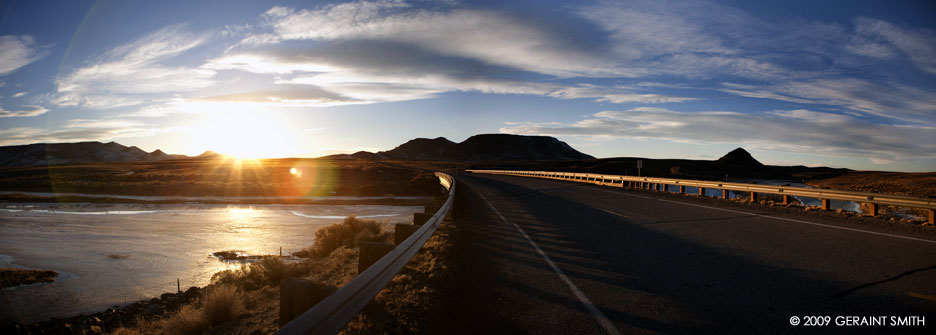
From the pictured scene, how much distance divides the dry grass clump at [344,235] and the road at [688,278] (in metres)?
4.95

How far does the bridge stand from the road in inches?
0.7

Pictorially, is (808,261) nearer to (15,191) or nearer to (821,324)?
(821,324)

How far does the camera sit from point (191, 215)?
2959cm

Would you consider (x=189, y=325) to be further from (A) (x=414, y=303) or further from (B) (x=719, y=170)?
(B) (x=719, y=170)

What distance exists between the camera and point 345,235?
50.5 ft

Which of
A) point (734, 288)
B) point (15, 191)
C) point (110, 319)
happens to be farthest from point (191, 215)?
point (15, 191)

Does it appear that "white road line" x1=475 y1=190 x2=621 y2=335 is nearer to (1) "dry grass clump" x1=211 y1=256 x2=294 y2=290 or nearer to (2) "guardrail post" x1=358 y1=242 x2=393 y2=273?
(2) "guardrail post" x1=358 y1=242 x2=393 y2=273

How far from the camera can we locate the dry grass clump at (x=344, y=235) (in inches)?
556

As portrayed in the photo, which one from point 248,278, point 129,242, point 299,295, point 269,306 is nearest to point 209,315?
point 269,306

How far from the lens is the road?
4.21 metres

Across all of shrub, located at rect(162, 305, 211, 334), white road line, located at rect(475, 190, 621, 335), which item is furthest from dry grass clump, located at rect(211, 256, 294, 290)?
white road line, located at rect(475, 190, 621, 335)

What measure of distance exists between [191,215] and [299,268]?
77.8ft

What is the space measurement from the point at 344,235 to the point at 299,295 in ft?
41.0

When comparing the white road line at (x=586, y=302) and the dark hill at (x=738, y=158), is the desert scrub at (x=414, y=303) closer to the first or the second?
the white road line at (x=586, y=302)
